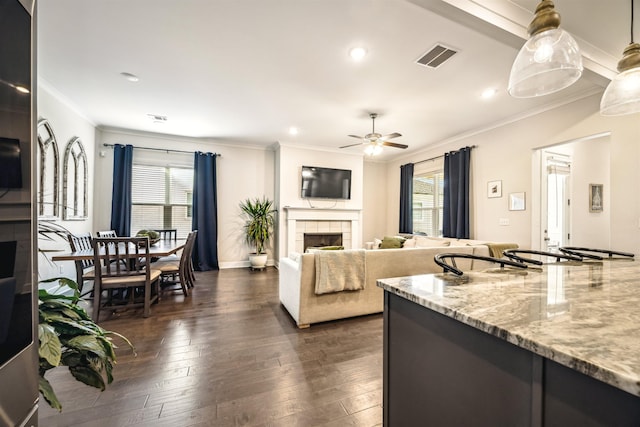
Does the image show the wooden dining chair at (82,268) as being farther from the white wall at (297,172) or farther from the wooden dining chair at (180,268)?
the white wall at (297,172)

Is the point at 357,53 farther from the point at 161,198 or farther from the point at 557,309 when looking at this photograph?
the point at 161,198

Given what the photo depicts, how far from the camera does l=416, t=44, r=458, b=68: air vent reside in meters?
2.53

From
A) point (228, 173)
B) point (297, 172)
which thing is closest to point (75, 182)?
point (228, 173)

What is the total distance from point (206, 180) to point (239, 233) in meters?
1.40

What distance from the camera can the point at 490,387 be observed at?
29.6 inches

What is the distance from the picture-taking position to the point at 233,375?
6.28 ft

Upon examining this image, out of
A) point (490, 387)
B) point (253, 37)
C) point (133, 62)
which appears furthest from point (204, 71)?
point (490, 387)

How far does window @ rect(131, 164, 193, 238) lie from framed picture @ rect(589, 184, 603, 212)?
24.7ft

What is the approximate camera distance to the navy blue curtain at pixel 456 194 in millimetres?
4984

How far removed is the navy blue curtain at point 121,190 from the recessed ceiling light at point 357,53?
15.5ft

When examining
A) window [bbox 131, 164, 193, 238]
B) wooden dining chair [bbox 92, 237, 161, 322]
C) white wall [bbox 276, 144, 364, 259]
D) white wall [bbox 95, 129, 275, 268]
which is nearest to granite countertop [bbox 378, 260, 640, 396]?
wooden dining chair [bbox 92, 237, 161, 322]

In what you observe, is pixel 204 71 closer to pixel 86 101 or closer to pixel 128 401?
pixel 86 101

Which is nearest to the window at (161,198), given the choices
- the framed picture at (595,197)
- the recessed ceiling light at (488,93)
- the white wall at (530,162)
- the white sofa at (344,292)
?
the white sofa at (344,292)

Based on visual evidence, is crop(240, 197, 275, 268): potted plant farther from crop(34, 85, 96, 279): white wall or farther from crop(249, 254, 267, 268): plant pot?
crop(34, 85, 96, 279): white wall
